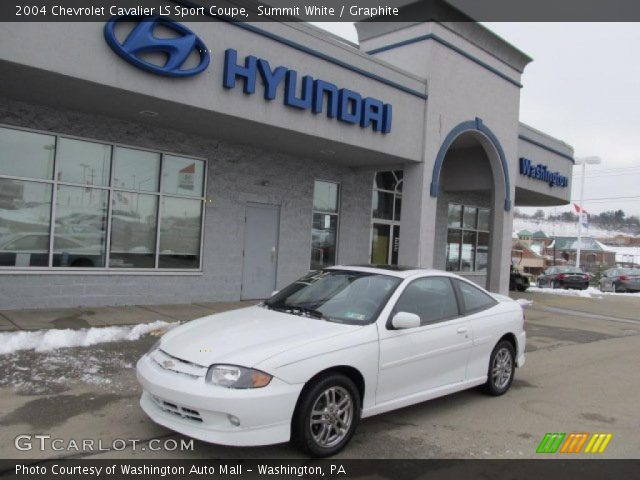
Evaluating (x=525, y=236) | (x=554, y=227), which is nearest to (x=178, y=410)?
(x=525, y=236)

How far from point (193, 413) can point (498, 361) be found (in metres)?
3.82

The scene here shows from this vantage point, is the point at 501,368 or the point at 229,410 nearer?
the point at 229,410

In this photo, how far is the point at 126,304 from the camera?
11.0 m

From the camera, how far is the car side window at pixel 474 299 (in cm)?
632

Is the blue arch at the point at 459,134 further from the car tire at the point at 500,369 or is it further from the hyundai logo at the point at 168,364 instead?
the hyundai logo at the point at 168,364

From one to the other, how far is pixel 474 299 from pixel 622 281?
27275 mm

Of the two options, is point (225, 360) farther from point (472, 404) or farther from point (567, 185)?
point (567, 185)

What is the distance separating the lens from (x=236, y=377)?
13.8ft

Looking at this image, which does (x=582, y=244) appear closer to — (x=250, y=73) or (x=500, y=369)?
(x=250, y=73)

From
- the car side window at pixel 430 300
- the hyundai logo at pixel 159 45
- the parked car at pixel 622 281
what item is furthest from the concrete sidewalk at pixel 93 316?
the parked car at pixel 622 281

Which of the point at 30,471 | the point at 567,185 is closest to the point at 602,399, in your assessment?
the point at 30,471

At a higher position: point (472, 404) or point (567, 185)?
point (567, 185)

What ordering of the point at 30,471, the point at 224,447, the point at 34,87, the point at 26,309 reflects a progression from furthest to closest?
the point at 26,309 → the point at 34,87 → the point at 224,447 → the point at 30,471

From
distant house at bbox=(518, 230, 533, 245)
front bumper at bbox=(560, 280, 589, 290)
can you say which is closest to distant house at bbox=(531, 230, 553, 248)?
distant house at bbox=(518, 230, 533, 245)
